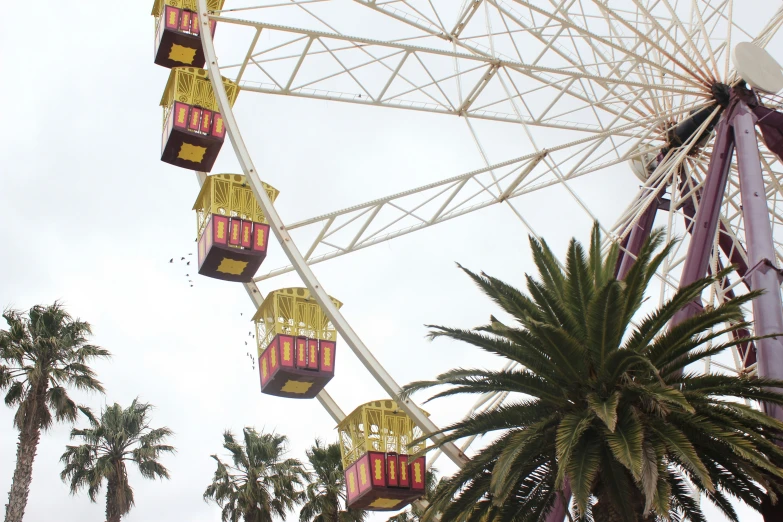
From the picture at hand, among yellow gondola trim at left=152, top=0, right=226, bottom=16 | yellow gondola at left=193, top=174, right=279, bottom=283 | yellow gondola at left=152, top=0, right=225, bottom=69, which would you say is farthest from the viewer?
yellow gondola trim at left=152, top=0, right=226, bottom=16

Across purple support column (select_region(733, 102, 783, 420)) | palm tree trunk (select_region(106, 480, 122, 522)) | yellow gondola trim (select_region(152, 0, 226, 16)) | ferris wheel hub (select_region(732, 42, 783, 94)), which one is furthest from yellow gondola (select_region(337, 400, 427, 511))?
palm tree trunk (select_region(106, 480, 122, 522))

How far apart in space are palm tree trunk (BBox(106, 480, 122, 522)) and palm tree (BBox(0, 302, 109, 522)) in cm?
274

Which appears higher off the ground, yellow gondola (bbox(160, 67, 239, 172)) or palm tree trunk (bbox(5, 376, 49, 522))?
yellow gondola (bbox(160, 67, 239, 172))

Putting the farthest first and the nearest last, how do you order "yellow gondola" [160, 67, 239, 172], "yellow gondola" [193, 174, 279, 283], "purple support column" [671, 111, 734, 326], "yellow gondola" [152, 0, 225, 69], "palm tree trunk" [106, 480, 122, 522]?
"palm tree trunk" [106, 480, 122, 522] → "yellow gondola" [152, 0, 225, 69] → "yellow gondola" [160, 67, 239, 172] → "yellow gondola" [193, 174, 279, 283] → "purple support column" [671, 111, 734, 326]

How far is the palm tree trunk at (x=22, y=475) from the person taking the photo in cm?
2797

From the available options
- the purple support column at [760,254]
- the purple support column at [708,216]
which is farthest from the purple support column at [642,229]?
the purple support column at [760,254]

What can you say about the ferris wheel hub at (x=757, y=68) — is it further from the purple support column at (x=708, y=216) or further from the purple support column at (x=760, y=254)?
the purple support column at (x=708, y=216)

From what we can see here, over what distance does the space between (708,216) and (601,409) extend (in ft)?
22.3

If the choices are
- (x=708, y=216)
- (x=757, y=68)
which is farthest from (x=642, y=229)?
(x=708, y=216)

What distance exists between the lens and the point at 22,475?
28.4 m

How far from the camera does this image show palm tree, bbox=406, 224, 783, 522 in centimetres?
1514

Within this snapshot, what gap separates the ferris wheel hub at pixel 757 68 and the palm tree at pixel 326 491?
53.4 feet

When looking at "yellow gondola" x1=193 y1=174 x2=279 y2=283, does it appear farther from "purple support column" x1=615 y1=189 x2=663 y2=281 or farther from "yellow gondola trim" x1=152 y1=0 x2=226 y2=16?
"purple support column" x1=615 y1=189 x2=663 y2=281

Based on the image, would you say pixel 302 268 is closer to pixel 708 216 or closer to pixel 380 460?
pixel 380 460
